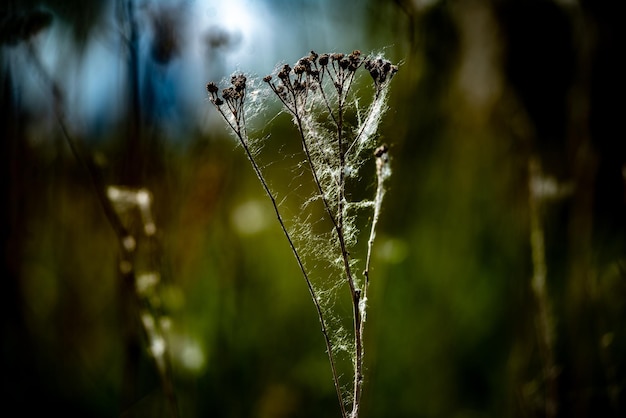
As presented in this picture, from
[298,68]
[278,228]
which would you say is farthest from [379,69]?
[278,228]

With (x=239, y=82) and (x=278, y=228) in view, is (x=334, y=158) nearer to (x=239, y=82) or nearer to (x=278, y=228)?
(x=239, y=82)

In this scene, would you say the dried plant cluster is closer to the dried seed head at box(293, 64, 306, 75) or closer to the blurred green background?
the dried seed head at box(293, 64, 306, 75)

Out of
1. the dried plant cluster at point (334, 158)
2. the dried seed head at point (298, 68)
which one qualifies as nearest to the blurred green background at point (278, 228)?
the dried plant cluster at point (334, 158)

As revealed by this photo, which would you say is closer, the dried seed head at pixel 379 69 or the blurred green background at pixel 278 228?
the dried seed head at pixel 379 69

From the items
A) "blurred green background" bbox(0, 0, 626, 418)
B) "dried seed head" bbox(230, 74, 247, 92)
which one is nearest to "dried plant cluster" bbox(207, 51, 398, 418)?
"dried seed head" bbox(230, 74, 247, 92)

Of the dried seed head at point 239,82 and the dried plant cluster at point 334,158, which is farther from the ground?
the dried seed head at point 239,82

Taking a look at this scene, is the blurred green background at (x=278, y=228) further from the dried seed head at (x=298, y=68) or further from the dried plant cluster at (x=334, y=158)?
the dried seed head at (x=298, y=68)
